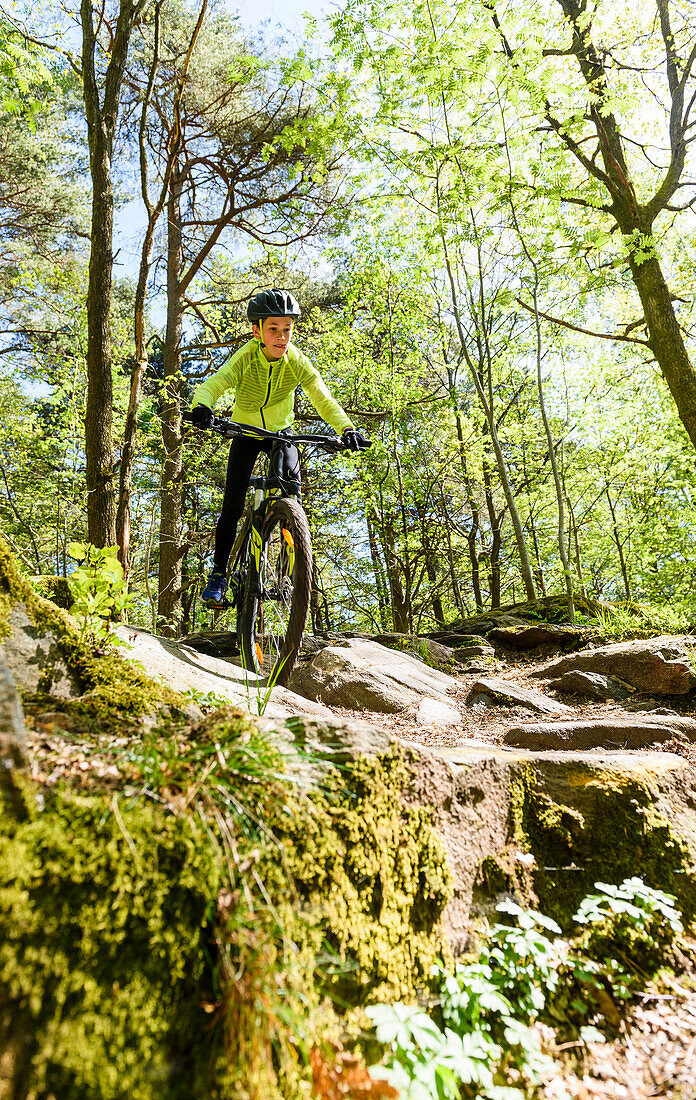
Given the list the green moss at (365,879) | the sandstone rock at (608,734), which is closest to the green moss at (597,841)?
the green moss at (365,879)

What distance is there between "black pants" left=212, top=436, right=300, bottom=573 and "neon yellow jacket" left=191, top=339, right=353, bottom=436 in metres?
0.20

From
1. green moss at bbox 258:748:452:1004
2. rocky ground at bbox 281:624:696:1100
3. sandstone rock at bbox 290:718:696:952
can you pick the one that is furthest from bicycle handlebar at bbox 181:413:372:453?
green moss at bbox 258:748:452:1004

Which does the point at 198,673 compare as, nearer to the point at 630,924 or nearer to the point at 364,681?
the point at 364,681

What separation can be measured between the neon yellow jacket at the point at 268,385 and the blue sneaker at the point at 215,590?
1.35 m

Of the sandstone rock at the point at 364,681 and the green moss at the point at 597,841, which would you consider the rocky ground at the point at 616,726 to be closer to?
the sandstone rock at the point at 364,681

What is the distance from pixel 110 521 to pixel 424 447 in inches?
468

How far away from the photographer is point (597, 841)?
6.98ft

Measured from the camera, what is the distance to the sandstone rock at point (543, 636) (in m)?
7.82

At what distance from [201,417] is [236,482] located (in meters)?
0.85

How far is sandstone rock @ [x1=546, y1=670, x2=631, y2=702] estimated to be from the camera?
211 inches

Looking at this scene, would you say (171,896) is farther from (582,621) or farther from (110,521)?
(582,621)

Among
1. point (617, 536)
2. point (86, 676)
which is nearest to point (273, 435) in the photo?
point (86, 676)

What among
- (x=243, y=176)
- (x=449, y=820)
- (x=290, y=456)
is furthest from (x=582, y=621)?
(x=243, y=176)

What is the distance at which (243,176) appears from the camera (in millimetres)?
11086
